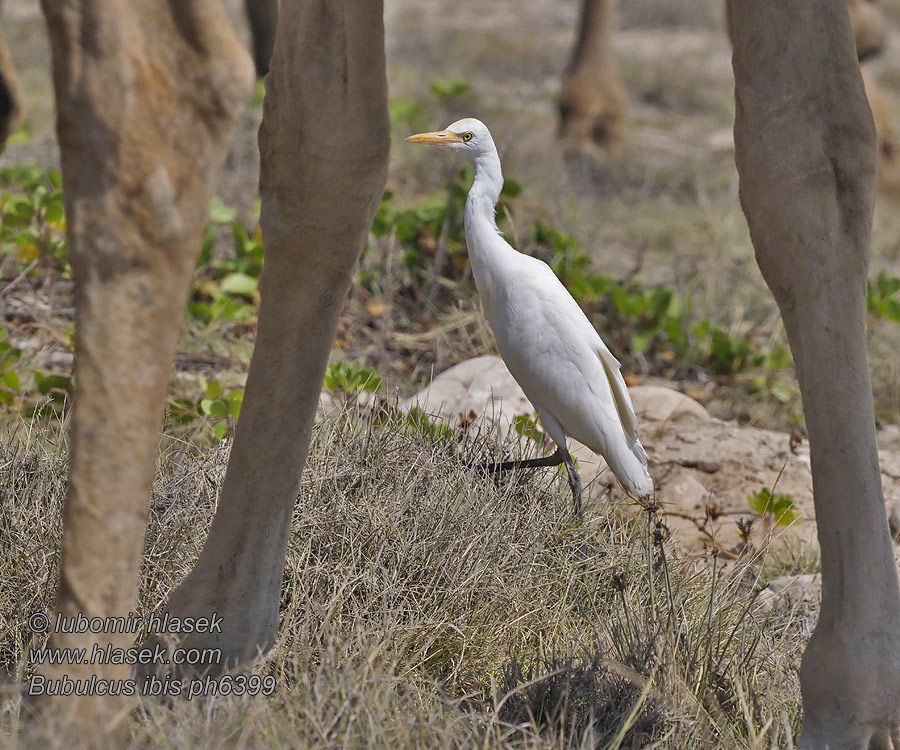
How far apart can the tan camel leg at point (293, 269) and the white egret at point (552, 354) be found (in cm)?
135

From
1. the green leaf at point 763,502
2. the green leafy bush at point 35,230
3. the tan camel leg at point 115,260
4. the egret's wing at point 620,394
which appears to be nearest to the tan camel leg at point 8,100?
the green leafy bush at point 35,230

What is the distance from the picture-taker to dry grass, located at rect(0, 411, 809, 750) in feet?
6.38

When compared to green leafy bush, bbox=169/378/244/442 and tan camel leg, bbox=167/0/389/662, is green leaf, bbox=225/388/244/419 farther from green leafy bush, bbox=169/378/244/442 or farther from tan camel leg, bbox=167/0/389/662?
tan camel leg, bbox=167/0/389/662

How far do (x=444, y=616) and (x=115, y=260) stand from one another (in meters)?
1.14

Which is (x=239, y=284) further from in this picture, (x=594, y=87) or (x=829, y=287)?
(x=594, y=87)

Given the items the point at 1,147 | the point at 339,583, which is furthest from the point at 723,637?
the point at 1,147

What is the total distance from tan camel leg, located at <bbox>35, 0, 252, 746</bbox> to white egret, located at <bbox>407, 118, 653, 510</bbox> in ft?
6.07

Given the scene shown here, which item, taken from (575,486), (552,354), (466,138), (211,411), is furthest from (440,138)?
(575,486)

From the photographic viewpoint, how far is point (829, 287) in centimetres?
207

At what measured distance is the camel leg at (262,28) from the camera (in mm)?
4457

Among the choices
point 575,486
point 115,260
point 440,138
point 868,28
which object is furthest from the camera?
point 868,28

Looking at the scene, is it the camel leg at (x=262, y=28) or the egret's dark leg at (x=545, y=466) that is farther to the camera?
→ the camel leg at (x=262, y=28)

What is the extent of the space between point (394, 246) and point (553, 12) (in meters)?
18.5

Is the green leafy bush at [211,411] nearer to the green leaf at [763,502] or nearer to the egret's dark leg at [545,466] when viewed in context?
the egret's dark leg at [545,466]
